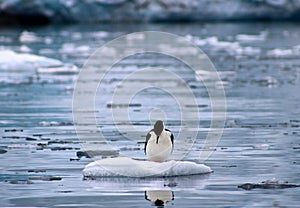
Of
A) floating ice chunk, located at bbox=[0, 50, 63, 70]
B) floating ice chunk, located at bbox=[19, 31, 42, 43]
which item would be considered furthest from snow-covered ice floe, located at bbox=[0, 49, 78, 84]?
floating ice chunk, located at bbox=[19, 31, 42, 43]

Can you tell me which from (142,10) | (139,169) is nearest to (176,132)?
(139,169)

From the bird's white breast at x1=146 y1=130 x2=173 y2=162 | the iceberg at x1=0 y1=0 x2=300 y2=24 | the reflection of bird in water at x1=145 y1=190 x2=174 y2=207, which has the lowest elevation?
the reflection of bird in water at x1=145 y1=190 x2=174 y2=207

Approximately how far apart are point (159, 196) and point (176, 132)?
166 inches

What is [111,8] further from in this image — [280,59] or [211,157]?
[211,157]

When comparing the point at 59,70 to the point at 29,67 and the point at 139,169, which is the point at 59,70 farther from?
the point at 139,169

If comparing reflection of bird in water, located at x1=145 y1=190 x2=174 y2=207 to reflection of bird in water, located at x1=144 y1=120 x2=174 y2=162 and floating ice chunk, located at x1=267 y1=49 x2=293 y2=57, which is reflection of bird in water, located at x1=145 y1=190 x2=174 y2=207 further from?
floating ice chunk, located at x1=267 y1=49 x2=293 y2=57

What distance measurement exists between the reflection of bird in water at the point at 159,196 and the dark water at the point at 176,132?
0.18 feet

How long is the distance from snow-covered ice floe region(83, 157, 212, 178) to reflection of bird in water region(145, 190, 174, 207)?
2.03ft

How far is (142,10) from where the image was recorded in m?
44.9

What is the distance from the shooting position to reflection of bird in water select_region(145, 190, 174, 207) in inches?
291

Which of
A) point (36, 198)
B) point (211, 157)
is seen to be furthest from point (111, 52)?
point (36, 198)

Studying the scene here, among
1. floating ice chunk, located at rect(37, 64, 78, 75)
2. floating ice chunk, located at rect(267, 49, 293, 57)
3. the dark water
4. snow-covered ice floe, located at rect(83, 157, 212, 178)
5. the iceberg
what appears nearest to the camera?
the dark water

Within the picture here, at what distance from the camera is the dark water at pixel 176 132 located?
7629mm

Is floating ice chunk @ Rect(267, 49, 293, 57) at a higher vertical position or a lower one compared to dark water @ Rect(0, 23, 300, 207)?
higher
